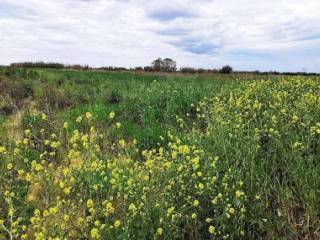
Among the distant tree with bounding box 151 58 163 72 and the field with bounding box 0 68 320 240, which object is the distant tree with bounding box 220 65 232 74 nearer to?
the distant tree with bounding box 151 58 163 72

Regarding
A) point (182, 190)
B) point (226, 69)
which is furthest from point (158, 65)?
point (182, 190)

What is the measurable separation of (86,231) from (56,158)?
245cm

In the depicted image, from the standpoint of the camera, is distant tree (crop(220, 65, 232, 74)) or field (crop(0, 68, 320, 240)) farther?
distant tree (crop(220, 65, 232, 74))

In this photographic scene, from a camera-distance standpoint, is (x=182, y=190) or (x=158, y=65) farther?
(x=158, y=65)

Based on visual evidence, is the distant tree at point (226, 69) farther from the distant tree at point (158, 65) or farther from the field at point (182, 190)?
the field at point (182, 190)

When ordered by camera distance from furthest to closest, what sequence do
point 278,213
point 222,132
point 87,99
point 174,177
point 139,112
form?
1. point 87,99
2. point 139,112
3. point 222,132
4. point 174,177
5. point 278,213

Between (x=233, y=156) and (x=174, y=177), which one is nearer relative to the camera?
(x=174, y=177)

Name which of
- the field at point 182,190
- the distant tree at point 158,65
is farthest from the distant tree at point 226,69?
the field at point 182,190

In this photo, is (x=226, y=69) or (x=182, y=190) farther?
(x=226, y=69)

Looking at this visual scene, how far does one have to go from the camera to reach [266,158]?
5520 millimetres

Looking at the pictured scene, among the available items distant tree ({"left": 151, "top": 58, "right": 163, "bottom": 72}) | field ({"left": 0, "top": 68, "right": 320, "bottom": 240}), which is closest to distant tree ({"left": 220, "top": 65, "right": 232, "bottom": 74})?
distant tree ({"left": 151, "top": 58, "right": 163, "bottom": 72})

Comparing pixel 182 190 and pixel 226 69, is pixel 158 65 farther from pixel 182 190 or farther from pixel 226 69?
pixel 182 190

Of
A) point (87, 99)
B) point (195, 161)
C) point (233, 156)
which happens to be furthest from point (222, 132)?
point (87, 99)

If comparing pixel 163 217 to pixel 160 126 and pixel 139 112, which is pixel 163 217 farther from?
pixel 139 112
